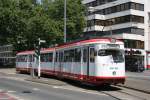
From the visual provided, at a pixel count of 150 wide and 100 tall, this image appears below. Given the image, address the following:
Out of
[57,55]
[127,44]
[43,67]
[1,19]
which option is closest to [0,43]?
[1,19]

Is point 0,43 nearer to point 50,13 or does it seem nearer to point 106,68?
point 50,13

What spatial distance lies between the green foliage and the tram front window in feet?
130

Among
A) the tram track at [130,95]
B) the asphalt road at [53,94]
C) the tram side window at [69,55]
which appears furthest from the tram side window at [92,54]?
the tram side window at [69,55]

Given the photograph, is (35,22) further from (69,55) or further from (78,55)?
(78,55)

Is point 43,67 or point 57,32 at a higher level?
point 57,32

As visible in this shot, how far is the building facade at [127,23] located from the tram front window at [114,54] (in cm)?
5630

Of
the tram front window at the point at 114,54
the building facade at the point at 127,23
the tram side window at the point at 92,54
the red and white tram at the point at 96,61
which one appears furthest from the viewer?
the building facade at the point at 127,23

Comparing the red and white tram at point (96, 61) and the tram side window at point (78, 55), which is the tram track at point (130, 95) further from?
the tram side window at point (78, 55)

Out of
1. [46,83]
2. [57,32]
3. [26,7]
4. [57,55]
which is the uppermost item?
[26,7]

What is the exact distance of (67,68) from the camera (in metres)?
29.1

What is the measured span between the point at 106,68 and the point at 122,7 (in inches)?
2477

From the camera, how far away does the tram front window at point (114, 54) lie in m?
23.6

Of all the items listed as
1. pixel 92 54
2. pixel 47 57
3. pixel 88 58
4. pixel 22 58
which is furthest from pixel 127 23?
pixel 92 54

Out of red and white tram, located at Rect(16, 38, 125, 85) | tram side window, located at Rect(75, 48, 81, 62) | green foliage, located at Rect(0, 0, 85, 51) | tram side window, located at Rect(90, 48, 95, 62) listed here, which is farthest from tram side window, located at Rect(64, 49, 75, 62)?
green foliage, located at Rect(0, 0, 85, 51)
